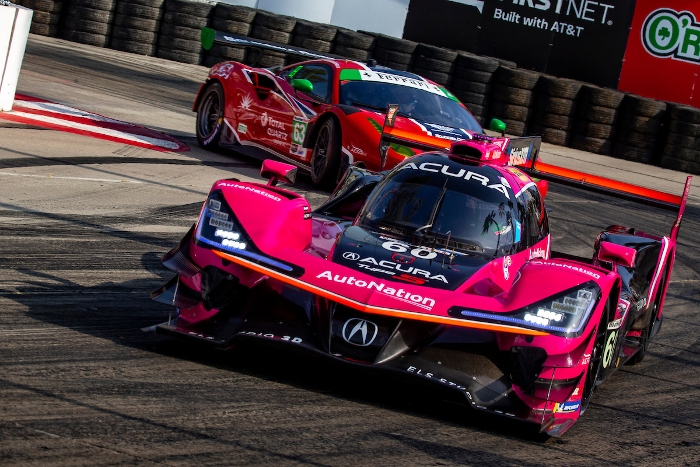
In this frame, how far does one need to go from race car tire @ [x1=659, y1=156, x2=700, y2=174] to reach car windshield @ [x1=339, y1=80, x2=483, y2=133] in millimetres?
9321

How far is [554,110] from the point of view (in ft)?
59.5

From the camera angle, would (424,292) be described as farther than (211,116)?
No

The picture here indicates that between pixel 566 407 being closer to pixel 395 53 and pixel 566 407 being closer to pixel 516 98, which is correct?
pixel 516 98

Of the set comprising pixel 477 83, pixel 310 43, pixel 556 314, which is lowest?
pixel 556 314

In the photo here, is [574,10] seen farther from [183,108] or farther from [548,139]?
[183,108]

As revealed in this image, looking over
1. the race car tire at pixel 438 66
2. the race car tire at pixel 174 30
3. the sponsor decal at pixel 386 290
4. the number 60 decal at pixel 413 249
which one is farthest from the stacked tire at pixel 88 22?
the sponsor decal at pixel 386 290

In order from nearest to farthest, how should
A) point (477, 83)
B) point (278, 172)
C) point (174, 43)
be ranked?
point (278, 172)
point (477, 83)
point (174, 43)

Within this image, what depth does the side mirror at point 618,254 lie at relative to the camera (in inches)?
227

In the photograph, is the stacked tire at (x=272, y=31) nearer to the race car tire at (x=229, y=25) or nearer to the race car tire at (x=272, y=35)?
the race car tire at (x=272, y=35)

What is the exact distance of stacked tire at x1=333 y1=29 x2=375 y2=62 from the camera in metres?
19.0

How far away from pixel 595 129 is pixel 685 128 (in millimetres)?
1803

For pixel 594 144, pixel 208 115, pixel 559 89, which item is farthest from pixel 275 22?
pixel 208 115

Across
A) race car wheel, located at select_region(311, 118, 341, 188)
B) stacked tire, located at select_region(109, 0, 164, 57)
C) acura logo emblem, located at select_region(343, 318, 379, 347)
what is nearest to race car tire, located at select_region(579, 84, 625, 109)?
stacked tire, located at select_region(109, 0, 164, 57)

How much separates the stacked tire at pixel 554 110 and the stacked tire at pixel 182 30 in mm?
7578
